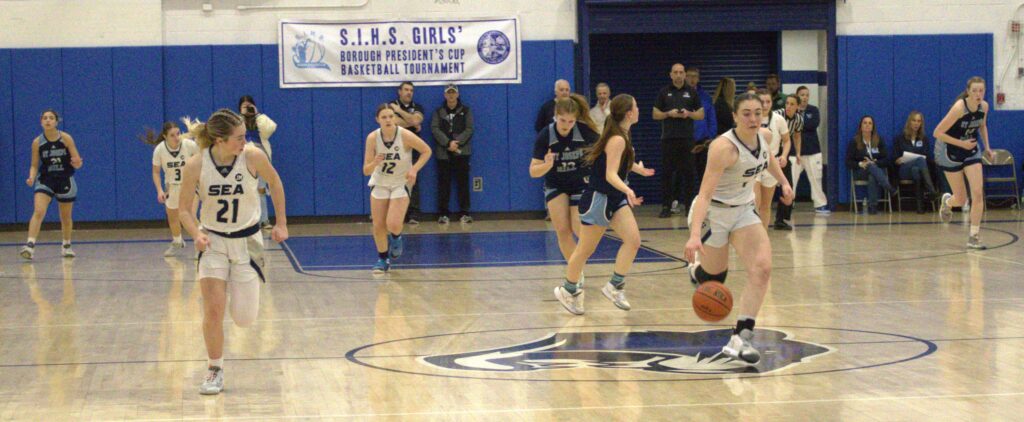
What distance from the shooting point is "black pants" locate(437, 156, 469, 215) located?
719 inches

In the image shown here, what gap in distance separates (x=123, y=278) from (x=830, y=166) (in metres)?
11.2

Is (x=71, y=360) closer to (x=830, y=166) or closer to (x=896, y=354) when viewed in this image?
(x=896, y=354)

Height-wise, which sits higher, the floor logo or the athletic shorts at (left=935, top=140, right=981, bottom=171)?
the athletic shorts at (left=935, top=140, right=981, bottom=171)

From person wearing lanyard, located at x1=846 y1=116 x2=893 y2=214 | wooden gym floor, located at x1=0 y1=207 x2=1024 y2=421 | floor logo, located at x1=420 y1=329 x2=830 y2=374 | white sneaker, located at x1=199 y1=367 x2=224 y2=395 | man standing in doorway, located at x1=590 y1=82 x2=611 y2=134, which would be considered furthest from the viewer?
person wearing lanyard, located at x1=846 y1=116 x2=893 y2=214

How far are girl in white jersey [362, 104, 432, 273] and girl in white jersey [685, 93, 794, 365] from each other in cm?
480

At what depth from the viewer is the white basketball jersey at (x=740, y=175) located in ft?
24.5

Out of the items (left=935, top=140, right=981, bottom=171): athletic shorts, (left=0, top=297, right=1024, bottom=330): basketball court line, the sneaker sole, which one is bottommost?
(left=0, top=297, right=1024, bottom=330): basketball court line

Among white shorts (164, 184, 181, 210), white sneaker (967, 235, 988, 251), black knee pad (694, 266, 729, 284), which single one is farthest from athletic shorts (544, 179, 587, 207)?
white shorts (164, 184, 181, 210)

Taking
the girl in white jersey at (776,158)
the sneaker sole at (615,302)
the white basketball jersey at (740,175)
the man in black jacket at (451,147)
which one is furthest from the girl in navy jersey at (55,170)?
the white basketball jersey at (740,175)

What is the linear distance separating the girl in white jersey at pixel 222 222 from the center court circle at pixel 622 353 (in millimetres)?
985

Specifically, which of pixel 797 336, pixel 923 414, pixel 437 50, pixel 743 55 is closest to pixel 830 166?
pixel 743 55

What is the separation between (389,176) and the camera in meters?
12.0

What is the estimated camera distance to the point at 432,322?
8.99 meters

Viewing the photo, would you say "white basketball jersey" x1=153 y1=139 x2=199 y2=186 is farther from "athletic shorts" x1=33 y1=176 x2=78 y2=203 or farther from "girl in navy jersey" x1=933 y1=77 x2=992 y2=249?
"girl in navy jersey" x1=933 y1=77 x2=992 y2=249
